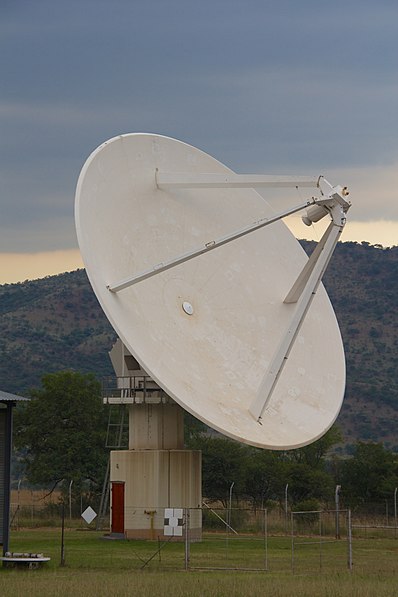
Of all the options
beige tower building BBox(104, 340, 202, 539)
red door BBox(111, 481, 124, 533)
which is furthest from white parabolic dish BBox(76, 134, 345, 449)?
red door BBox(111, 481, 124, 533)

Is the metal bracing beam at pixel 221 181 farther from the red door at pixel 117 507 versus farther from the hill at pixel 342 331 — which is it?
the hill at pixel 342 331

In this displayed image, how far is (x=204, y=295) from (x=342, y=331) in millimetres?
125883

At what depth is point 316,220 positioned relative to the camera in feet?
133

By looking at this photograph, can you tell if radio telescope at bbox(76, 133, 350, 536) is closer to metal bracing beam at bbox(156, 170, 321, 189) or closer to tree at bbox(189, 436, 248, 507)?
metal bracing beam at bbox(156, 170, 321, 189)

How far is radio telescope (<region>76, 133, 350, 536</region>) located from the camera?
3772 cm

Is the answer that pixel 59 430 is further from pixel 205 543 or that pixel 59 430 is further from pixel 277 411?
pixel 277 411

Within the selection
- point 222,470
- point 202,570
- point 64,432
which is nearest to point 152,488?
point 202,570

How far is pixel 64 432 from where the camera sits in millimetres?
76688

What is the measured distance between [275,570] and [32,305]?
5845 inches

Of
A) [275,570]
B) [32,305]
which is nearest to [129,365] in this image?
[275,570]

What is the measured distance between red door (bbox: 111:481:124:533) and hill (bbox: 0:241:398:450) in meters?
87.1

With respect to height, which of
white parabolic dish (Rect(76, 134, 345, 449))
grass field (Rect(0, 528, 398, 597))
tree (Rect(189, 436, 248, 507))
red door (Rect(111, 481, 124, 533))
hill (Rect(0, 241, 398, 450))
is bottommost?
grass field (Rect(0, 528, 398, 597))

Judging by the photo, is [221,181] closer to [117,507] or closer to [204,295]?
[204,295]

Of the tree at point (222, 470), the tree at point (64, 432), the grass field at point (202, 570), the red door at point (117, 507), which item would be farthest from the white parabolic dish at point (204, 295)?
the tree at point (64, 432)
